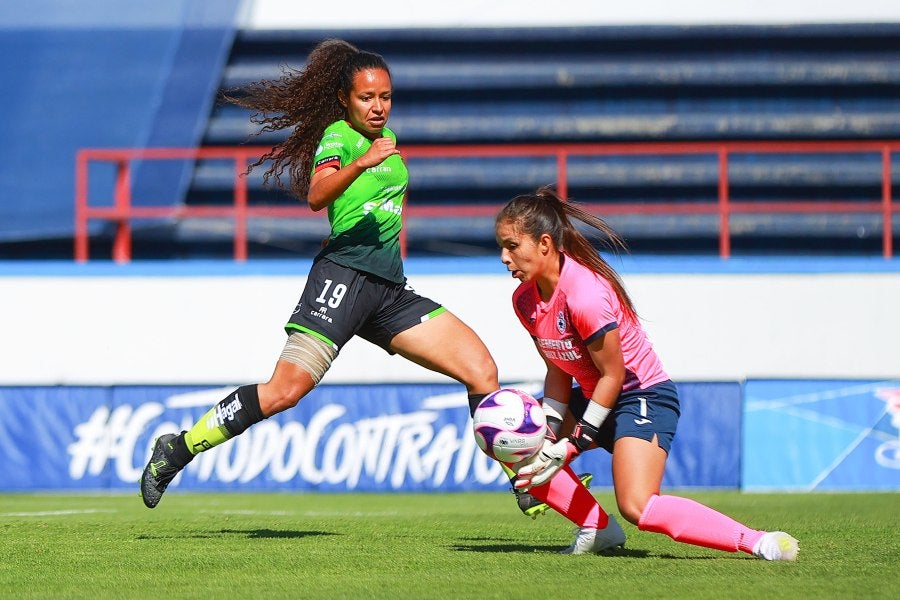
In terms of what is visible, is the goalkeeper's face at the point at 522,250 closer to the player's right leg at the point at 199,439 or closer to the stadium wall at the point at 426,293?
the player's right leg at the point at 199,439

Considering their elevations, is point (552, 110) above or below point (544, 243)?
above

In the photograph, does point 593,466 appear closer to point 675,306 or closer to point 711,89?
point 675,306

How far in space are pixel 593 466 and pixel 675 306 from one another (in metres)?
2.36

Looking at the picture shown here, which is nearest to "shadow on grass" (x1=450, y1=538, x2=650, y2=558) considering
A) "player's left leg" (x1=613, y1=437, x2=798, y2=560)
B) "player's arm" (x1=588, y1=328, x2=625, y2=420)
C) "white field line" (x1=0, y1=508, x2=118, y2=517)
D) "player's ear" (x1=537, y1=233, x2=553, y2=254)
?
"player's left leg" (x1=613, y1=437, x2=798, y2=560)

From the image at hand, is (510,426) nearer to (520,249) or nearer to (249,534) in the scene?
(520,249)

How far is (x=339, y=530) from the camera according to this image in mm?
6375

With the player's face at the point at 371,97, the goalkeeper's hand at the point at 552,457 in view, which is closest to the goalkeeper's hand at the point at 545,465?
the goalkeeper's hand at the point at 552,457

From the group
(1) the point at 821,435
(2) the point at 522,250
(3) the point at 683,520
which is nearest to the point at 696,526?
(3) the point at 683,520

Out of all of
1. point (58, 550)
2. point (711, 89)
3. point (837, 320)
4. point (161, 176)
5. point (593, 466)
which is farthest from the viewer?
point (711, 89)

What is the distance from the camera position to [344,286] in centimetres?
600

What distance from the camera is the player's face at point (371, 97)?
238 inches

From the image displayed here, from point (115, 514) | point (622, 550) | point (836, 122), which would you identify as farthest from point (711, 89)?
point (622, 550)

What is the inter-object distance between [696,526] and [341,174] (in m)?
1.97

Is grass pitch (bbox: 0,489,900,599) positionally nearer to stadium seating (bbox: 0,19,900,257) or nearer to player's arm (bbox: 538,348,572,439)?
player's arm (bbox: 538,348,572,439)
